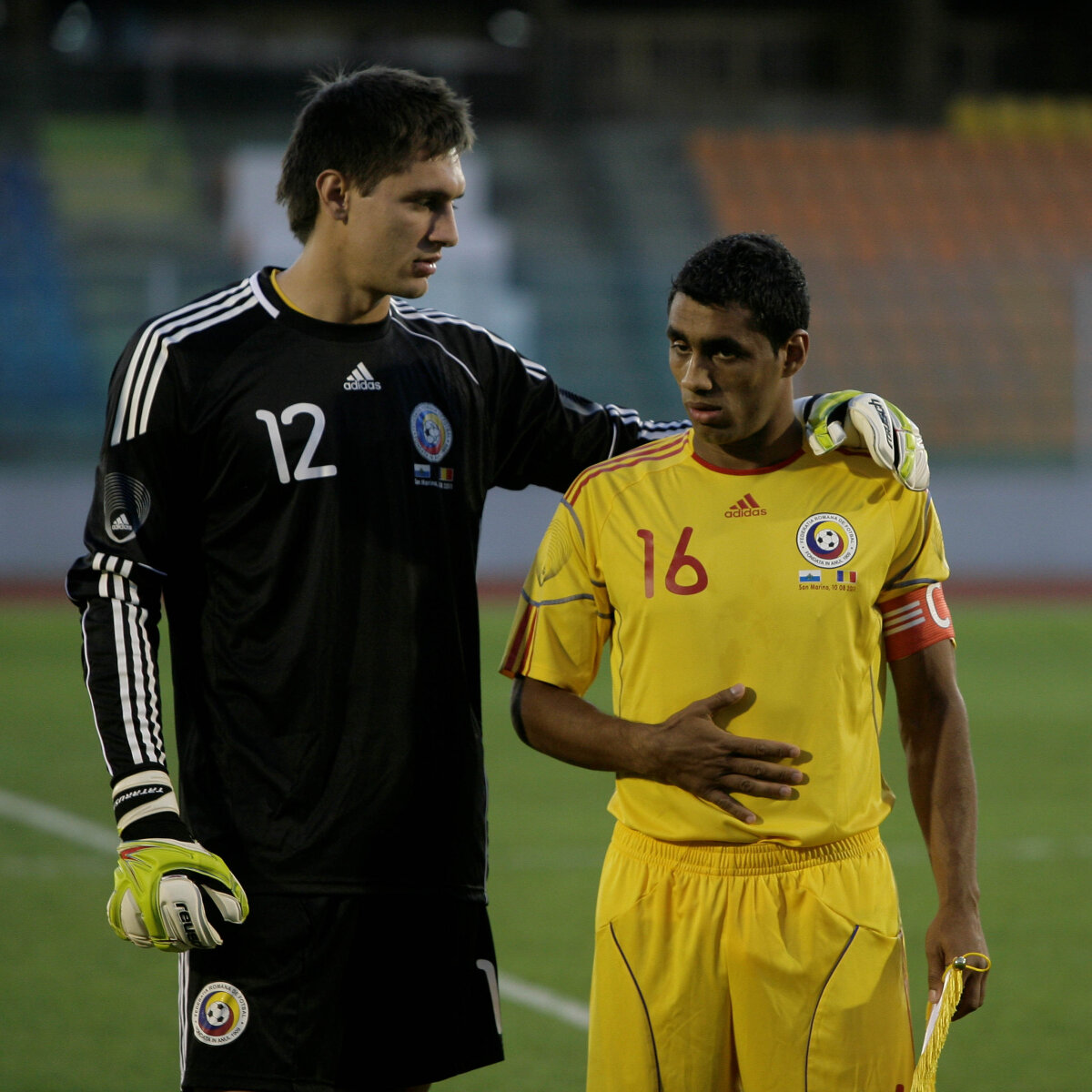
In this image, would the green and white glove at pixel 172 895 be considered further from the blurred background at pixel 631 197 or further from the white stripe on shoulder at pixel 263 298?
the blurred background at pixel 631 197

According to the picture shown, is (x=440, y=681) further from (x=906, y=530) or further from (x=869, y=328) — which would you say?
(x=869, y=328)

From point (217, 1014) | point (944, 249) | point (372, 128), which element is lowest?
point (217, 1014)

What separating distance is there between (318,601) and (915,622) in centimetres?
93

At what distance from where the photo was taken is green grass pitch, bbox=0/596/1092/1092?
176 inches

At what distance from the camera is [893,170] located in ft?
72.3

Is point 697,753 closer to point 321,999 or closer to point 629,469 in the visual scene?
point 629,469

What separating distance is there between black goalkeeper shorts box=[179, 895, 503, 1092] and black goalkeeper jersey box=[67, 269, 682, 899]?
0.19 ft

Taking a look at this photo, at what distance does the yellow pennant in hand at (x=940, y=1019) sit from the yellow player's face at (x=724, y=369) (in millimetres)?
846

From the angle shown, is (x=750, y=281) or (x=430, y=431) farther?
(x=430, y=431)

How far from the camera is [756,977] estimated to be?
7.98 ft

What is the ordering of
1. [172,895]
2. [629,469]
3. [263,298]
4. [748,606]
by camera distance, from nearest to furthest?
[172,895], [748,606], [629,469], [263,298]

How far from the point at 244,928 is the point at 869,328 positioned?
51.2ft

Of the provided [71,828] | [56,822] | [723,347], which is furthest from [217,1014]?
[56,822]

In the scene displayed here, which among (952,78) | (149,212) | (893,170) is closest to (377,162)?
(149,212)
